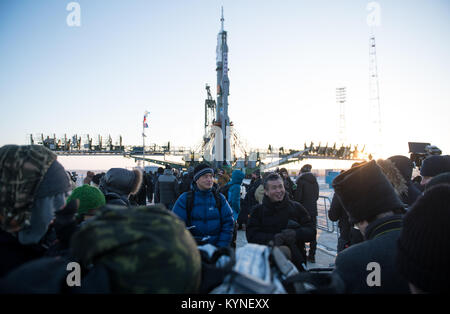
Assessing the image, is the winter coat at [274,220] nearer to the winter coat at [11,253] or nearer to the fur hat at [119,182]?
the fur hat at [119,182]

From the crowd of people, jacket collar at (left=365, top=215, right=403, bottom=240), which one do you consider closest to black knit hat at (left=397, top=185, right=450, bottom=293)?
the crowd of people

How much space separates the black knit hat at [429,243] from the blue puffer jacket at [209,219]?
2.46 metres

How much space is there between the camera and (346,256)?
5.06 ft

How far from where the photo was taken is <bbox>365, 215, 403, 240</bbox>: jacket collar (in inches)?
61.1

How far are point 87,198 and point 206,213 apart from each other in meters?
1.62

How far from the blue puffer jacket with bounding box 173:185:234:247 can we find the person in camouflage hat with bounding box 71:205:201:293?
2270 mm

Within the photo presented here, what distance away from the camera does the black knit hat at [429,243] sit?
3.16 feet

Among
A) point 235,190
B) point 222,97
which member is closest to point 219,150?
point 222,97

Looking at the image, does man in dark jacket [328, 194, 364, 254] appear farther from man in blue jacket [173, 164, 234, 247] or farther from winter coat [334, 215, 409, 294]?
winter coat [334, 215, 409, 294]

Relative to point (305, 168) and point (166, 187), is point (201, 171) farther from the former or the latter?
point (166, 187)

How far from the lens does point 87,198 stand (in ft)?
6.89

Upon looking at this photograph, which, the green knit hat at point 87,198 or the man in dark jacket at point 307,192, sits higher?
the green knit hat at point 87,198

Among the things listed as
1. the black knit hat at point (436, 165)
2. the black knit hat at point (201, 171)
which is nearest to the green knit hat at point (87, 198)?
the black knit hat at point (201, 171)
